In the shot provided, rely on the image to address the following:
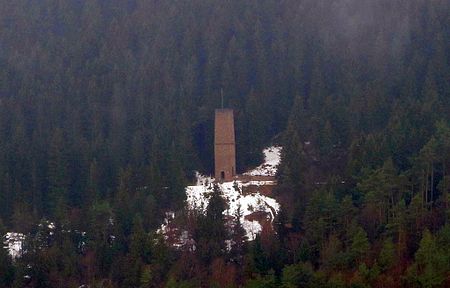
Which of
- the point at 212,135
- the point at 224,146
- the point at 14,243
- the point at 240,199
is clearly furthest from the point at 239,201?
the point at 14,243

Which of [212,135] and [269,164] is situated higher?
[212,135]

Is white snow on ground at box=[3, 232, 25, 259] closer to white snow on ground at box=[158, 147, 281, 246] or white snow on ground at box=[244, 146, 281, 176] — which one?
white snow on ground at box=[158, 147, 281, 246]

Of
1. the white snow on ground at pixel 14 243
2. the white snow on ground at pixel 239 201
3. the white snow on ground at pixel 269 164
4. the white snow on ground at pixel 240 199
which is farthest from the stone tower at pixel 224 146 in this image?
the white snow on ground at pixel 14 243

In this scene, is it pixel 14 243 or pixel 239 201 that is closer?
pixel 14 243

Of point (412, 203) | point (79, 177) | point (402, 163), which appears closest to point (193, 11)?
point (79, 177)

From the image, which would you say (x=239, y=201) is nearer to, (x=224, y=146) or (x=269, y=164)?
(x=224, y=146)

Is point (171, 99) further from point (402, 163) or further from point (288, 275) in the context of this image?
point (288, 275)

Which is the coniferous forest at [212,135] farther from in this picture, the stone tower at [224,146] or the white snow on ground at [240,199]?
the stone tower at [224,146]
